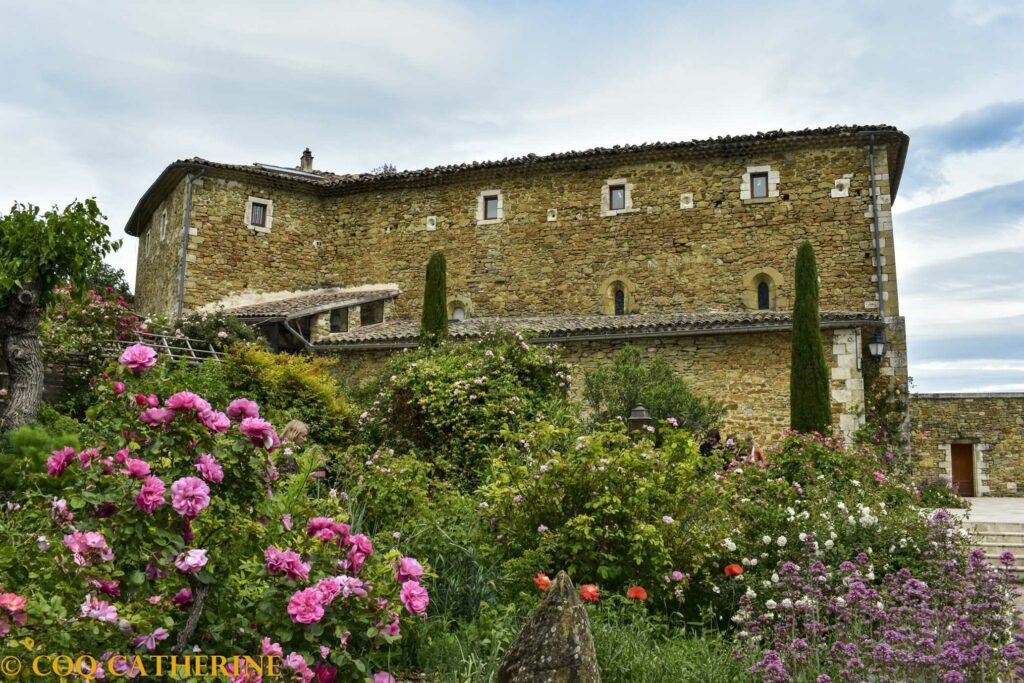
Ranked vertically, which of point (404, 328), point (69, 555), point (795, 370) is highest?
point (404, 328)

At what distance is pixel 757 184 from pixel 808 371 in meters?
5.94

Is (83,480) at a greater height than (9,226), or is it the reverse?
(9,226)

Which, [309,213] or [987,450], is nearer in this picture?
[987,450]

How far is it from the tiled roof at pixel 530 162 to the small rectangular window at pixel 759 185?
611mm

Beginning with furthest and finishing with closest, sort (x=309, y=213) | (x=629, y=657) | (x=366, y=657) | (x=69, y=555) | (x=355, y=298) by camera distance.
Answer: (x=309, y=213)
(x=355, y=298)
(x=629, y=657)
(x=366, y=657)
(x=69, y=555)

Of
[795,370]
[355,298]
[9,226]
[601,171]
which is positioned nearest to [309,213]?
[355,298]

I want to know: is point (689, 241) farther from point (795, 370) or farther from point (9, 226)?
point (9, 226)

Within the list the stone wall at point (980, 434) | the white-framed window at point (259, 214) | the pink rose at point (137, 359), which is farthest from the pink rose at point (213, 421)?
the stone wall at point (980, 434)

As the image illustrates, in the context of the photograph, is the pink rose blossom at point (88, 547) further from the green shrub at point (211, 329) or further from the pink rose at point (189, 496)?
the green shrub at point (211, 329)

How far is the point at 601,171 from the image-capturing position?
64.4 feet

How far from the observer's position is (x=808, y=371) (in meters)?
14.1

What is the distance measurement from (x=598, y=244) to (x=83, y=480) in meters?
16.8

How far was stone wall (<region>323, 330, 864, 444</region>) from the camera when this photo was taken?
15.1 meters

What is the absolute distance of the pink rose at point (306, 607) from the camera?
2904mm
